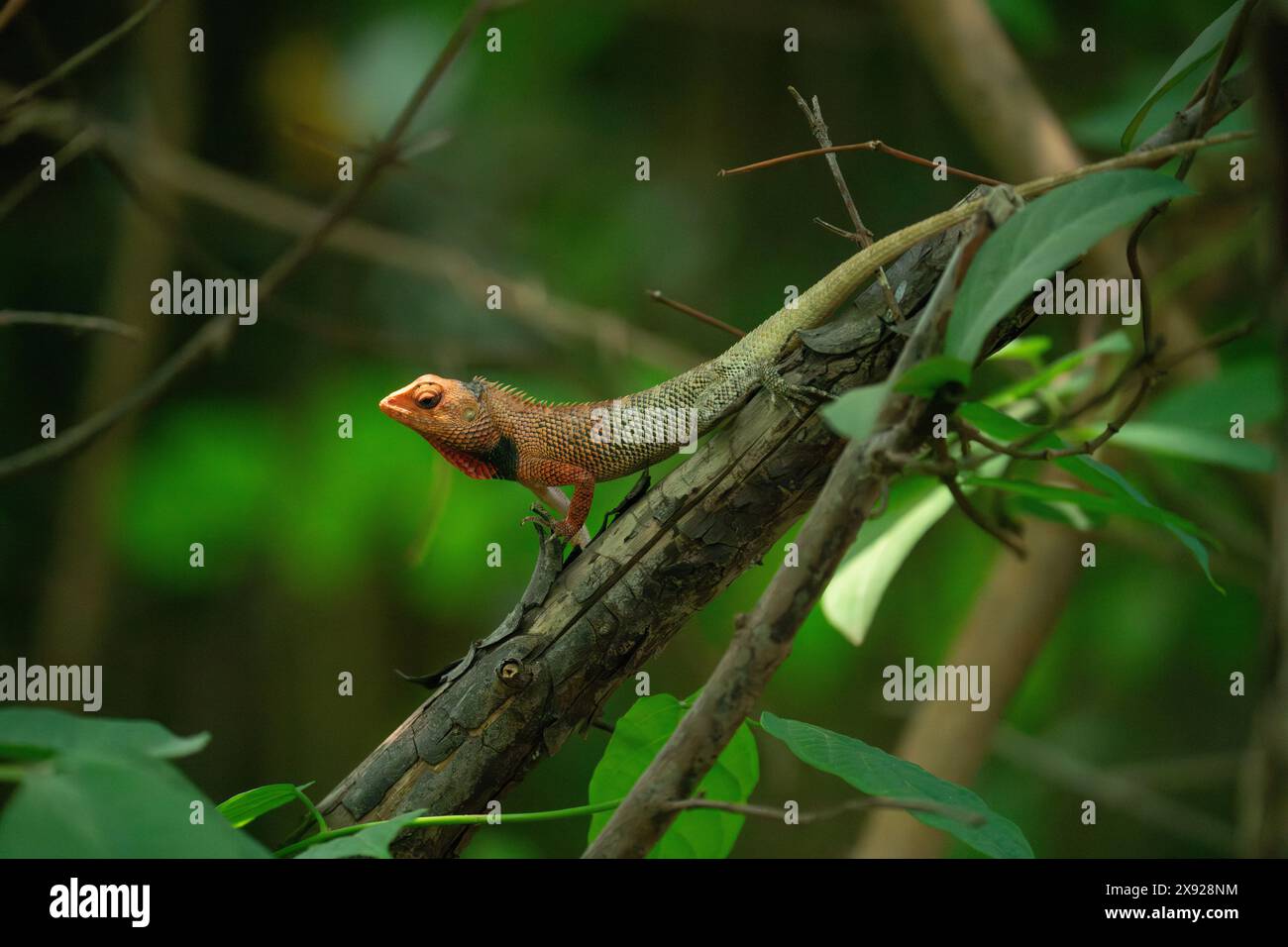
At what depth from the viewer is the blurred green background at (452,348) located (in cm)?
408

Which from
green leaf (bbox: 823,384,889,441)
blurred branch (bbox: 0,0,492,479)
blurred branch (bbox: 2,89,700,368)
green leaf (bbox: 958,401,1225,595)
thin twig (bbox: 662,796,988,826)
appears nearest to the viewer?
green leaf (bbox: 823,384,889,441)

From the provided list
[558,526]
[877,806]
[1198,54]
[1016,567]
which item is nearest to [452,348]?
[558,526]

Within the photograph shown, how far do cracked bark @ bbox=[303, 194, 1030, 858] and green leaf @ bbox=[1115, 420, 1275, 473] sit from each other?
2.84 ft

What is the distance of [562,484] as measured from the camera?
2.23 metres

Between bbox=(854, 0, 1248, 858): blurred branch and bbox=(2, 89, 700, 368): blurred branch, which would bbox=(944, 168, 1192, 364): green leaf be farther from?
bbox=(2, 89, 700, 368): blurred branch

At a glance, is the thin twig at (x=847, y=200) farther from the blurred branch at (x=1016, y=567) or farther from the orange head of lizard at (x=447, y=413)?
the blurred branch at (x=1016, y=567)

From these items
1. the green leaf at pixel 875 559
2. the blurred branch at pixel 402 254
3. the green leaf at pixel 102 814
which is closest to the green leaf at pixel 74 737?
the green leaf at pixel 102 814

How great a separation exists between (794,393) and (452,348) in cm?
257

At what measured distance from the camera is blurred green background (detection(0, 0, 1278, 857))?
161 inches

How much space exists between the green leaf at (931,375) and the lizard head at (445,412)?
135 cm

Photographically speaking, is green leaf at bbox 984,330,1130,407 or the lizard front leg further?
the lizard front leg

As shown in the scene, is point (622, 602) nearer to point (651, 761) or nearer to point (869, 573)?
point (651, 761)

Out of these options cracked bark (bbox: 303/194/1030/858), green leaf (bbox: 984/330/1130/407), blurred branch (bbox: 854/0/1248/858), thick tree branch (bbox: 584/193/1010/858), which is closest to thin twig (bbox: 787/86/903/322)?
cracked bark (bbox: 303/194/1030/858)
